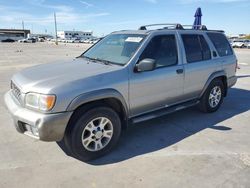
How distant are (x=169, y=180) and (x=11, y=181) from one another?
77.7 inches

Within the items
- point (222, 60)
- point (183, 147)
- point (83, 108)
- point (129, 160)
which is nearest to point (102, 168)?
point (129, 160)

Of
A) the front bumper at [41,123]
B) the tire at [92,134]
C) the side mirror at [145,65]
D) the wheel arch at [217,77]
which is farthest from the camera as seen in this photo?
the wheel arch at [217,77]

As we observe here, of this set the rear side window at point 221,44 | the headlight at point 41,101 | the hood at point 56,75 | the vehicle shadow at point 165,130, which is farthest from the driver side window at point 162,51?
the headlight at point 41,101

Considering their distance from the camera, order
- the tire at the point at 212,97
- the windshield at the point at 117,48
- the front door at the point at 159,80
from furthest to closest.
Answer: the tire at the point at 212,97
the windshield at the point at 117,48
the front door at the point at 159,80

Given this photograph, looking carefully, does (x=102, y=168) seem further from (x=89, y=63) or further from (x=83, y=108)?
(x=89, y=63)

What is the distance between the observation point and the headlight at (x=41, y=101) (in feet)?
10.1

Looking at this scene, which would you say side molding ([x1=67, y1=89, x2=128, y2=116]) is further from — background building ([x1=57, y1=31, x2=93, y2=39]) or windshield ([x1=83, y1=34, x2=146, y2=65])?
background building ([x1=57, y1=31, x2=93, y2=39])

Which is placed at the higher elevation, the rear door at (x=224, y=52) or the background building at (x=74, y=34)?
the background building at (x=74, y=34)

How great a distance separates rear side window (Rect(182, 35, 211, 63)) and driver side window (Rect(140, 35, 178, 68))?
1.16 ft

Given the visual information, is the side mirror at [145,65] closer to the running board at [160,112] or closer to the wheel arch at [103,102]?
the wheel arch at [103,102]

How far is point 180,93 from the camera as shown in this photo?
473 cm

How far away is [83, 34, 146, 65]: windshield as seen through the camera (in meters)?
4.08

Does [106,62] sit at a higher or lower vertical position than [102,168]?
higher

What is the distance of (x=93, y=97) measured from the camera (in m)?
3.35
